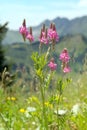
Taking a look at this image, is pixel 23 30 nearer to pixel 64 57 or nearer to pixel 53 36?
pixel 53 36

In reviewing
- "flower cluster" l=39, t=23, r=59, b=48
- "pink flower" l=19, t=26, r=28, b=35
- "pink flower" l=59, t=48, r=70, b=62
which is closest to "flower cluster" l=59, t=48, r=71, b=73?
"pink flower" l=59, t=48, r=70, b=62

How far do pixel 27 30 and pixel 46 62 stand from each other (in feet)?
1.41

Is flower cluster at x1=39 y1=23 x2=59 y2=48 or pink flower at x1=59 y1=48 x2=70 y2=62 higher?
flower cluster at x1=39 y1=23 x2=59 y2=48

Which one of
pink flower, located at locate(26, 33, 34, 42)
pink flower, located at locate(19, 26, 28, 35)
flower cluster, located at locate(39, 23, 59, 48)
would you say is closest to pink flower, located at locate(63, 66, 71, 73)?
flower cluster, located at locate(39, 23, 59, 48)

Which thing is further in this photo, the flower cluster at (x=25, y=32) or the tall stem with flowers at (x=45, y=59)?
the flower cluster at (x=25, y=32)

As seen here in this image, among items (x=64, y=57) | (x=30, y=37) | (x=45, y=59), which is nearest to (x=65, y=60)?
(x=64, y=57)

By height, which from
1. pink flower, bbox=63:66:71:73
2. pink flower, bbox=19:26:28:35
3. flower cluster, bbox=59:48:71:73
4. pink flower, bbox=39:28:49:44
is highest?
pink flower, bbox=19:26:28:35

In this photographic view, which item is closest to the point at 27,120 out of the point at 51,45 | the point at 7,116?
the point at 7,116

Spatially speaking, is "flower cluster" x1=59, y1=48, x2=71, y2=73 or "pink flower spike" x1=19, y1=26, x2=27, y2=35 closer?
"flower cluster" x1=59, y1=48, x2=71, y2=73

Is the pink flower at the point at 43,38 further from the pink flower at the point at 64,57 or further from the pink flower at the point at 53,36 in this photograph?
the pink flower at the point at 64,57

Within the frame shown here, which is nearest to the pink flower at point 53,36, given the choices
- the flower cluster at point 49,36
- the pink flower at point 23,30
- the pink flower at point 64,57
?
the flower cluster at point 49,36

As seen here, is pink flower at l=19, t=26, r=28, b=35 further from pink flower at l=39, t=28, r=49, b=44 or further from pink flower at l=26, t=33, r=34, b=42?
pink flower at l=39, t=28, r=49, b=44

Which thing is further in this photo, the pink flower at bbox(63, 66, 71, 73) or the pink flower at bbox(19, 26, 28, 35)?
the pink flower at bbox(19, 26, 28, 35)

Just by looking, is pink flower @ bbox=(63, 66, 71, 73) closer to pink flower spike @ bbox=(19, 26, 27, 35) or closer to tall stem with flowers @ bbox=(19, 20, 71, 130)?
tall stem with flowers @ bbox=(19, 20, 71, 130)
